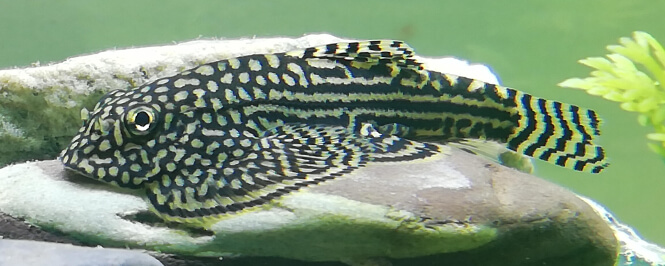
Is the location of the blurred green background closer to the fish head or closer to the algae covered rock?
the fish head

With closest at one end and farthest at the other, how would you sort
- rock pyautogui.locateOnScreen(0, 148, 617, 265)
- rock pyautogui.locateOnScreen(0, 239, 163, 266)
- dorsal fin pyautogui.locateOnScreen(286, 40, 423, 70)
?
rock pyautogui.locateOnScreen(0, 239, 163, 266) < rock pyautogui.locateOnScreen(0, 148, 617, 265) < dorsal fin pyautogui.locateOnScreen(286, 40, 423, 70)

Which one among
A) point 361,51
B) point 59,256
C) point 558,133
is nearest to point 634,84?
point 558,133

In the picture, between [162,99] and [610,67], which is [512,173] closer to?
[610,67]

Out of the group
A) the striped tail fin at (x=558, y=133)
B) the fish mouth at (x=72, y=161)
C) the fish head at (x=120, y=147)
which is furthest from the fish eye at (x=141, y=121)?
the striped tail fin at (x=558, y=133)

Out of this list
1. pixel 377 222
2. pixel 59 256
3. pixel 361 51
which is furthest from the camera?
pixel 361 51

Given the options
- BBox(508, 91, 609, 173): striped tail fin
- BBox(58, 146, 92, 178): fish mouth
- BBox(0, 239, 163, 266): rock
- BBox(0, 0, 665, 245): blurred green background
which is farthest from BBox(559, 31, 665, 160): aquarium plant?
BBox(0, 0, 665, 245): blurred green background

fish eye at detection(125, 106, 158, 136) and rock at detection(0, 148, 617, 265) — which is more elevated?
fish eye at detection(125, 106, 158, 136)

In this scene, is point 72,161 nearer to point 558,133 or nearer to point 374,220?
point 374,220
